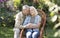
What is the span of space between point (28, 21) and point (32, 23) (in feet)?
0.17

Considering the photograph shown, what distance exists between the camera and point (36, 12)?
3.02m

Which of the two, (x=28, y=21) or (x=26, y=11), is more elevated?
(x=26, y=11)

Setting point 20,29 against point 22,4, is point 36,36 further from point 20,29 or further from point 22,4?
point 22,4

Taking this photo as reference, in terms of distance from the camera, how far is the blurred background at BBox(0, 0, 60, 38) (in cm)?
295

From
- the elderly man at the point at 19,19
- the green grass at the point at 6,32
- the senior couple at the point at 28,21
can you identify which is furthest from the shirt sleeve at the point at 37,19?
the green grass at the point at 6,32

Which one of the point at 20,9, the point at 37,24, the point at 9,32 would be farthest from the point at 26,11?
the point at 9,32

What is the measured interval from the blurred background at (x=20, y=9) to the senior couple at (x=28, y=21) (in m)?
0.05

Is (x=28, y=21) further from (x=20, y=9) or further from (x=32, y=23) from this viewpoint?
(x=20, y=9)

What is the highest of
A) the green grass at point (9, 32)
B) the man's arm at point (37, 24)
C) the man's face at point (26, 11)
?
the man's face at point (26, 11)

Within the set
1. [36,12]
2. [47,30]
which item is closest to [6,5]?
[36,12]

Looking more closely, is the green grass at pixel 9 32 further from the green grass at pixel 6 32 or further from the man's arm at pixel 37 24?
the man's arm at pixel 37 24

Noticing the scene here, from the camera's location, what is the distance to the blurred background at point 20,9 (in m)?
Result: 2.95

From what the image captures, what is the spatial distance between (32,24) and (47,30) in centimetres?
18

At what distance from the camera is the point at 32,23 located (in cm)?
304
